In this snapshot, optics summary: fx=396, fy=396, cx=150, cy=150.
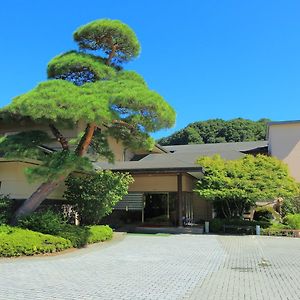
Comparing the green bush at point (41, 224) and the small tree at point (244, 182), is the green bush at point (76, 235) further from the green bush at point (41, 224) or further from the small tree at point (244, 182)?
the small tree at point (244, 182)

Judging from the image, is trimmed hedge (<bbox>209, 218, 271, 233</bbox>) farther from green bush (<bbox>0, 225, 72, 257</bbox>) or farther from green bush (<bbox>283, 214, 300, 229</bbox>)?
green bush (<bbox>0, 225, 72, 257</bbox>)

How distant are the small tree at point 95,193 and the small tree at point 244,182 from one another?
539 centimetres

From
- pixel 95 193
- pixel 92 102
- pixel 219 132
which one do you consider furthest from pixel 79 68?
pixel 219 132

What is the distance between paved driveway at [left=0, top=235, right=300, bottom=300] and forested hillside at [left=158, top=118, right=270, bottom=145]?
145 feet

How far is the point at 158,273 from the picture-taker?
9570 millimetres

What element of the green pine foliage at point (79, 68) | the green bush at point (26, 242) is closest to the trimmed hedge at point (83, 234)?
the green bush at point (26, 242)

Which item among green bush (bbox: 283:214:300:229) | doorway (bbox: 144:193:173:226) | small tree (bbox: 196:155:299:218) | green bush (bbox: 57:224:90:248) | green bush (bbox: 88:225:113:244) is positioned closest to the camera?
green bush (bbox: 57:224:90:248)

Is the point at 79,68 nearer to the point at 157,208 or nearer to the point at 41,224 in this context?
the point at 41,224

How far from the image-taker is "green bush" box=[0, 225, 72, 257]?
1189 cm

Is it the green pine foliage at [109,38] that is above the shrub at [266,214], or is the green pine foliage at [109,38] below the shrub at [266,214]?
above

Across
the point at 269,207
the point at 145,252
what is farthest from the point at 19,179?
the point at 269,207

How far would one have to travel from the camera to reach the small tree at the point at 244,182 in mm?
20328

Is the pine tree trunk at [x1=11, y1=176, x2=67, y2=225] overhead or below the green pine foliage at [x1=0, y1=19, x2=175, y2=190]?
below

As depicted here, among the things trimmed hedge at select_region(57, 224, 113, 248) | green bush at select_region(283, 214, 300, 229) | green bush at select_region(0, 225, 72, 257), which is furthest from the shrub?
green bush at select_region(0, 225, 72, 257)
